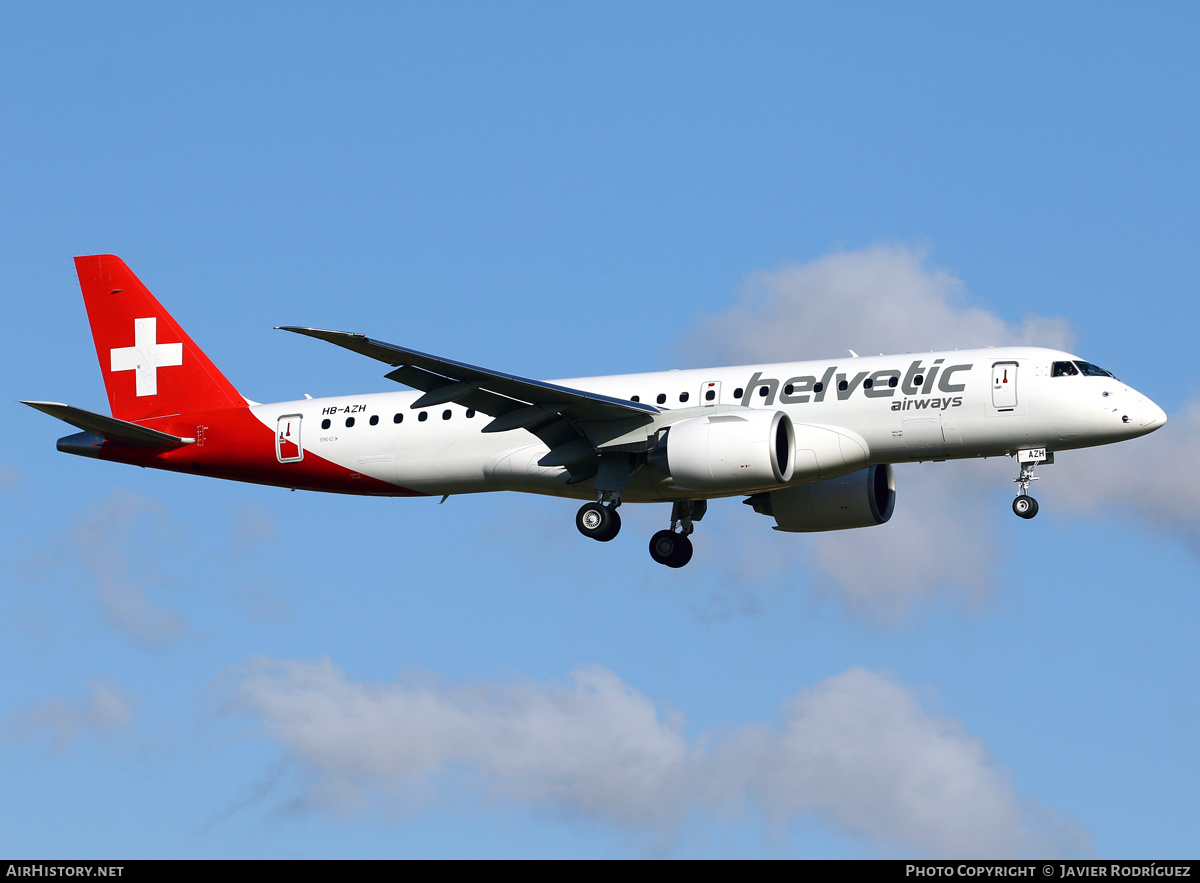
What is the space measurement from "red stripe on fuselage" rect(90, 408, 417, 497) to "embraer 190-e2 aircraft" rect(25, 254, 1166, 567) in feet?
0.15

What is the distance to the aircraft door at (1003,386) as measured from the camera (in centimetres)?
3697

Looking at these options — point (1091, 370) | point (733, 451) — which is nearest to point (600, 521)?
point (733, 451)

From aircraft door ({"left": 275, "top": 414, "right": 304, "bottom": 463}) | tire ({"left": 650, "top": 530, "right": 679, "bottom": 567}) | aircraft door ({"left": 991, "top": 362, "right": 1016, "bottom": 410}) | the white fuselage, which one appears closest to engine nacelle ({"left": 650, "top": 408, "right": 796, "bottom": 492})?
the white fuselage

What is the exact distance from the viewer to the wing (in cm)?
3562

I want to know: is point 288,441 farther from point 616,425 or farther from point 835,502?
point 835,502

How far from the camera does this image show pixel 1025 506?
37.8 m

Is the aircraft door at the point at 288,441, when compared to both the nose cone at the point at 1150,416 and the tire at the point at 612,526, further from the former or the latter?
the nose cone at the point at 1150,416

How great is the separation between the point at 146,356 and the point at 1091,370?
990 inches

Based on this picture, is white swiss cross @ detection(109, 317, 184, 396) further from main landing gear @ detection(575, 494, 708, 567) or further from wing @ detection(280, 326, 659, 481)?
main landing gear @ detection(575, 494, 708, 567)

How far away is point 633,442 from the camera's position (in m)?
38.8

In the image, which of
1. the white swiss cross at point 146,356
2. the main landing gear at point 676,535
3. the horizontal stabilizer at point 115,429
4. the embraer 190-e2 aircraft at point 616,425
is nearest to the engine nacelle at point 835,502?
the embraer 190-e2 aircraft at point 616,425

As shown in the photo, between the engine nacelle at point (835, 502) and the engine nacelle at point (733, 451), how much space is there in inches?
208
